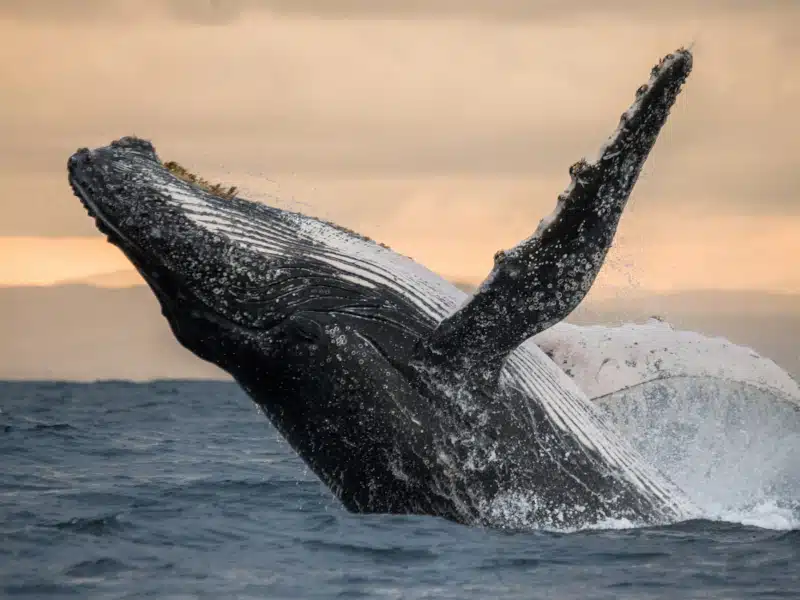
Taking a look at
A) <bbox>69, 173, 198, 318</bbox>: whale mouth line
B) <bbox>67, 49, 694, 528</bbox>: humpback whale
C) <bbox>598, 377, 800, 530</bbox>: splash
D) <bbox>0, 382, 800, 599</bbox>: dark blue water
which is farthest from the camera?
<bbox>598, 377, 800, 530</bbox>: splash

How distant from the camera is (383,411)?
8.85 metres

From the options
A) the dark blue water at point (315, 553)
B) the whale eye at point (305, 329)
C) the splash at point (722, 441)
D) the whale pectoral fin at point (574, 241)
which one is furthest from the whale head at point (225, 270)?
the splash at point (722, 441)

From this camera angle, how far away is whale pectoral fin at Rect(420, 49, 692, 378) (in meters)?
7.82

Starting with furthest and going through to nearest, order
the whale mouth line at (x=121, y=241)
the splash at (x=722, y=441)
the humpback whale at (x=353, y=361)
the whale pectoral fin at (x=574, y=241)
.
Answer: the splash at (x=722, y=441) < the whale mouth line at (x=121, y=241) < the humpback whale at (x=353, y=361) < the whale pectoral fin at (x=574, y=241)

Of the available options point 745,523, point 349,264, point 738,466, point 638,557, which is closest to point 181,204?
point 349,264

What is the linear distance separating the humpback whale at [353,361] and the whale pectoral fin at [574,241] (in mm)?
285

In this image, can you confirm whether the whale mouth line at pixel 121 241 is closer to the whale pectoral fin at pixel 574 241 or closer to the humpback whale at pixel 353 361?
the humpback whale at pixel 353 361

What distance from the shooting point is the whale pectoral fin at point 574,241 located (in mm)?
7816

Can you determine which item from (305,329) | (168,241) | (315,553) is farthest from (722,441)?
(168,241)

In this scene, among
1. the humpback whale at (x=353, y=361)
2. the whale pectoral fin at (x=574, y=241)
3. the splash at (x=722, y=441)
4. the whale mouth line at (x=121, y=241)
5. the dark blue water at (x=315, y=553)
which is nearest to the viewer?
the whale pectoral fin at (x=574, y=241)

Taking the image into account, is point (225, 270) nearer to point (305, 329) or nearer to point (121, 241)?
point (305, 329)

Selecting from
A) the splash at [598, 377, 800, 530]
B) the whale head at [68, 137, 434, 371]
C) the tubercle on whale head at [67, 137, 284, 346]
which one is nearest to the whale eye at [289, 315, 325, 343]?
the whale head at [68, 137, 434, 371]

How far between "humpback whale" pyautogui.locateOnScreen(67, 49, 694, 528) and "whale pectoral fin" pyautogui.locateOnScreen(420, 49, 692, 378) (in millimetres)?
285

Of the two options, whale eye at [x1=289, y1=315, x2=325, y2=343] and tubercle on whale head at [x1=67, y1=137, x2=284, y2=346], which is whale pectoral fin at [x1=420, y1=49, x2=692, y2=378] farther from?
tubercle on whale head at [x1=67, y1=137, x2=284, y2=346]
